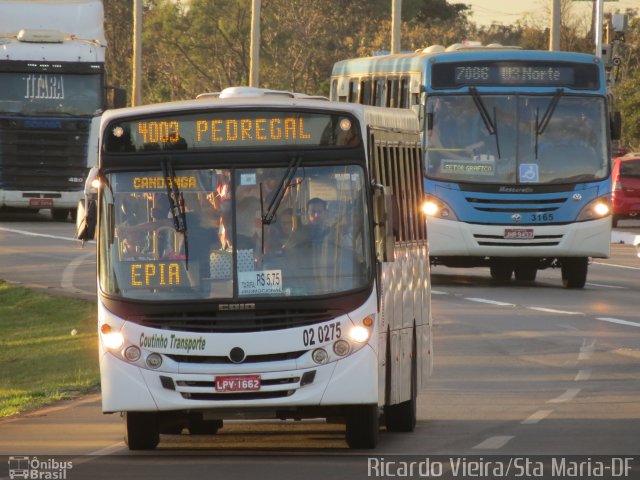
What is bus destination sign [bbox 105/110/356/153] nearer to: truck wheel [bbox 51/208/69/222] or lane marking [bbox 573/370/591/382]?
lane marking [bbox 573/370/591/382]

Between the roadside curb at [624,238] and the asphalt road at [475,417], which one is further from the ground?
the asphalt road at [475,417]

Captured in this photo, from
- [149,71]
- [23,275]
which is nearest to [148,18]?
[149,71]

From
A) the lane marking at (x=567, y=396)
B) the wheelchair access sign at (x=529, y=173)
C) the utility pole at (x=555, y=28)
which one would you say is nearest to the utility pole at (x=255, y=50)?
the utility pole at (x=555, y=28)

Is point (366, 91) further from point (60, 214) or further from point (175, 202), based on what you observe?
point (175, 202)

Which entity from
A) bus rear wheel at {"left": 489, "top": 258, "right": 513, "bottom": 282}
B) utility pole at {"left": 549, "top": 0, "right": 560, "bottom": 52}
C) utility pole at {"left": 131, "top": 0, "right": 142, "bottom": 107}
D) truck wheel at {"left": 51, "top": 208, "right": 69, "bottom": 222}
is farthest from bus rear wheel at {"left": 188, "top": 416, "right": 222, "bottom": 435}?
utility pole at {"left": 131, "top": 0, "right": 142, "bottom": 107}

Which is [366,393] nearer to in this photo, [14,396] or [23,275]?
[14,396]

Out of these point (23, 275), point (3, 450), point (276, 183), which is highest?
point (276, 183)

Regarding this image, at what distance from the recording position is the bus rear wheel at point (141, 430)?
41.0ft

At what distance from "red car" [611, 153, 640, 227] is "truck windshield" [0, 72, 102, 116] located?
13.6 metres

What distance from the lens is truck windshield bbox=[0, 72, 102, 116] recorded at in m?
42.9

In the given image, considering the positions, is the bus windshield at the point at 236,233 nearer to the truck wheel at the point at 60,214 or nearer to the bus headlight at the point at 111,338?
the bus headlight at the point at 111,338

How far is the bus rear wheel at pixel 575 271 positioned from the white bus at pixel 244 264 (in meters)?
16.6

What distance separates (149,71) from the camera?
8425 cm

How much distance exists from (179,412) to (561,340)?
32.5 ft
